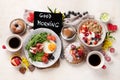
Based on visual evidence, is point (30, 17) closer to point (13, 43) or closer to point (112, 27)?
point (13, 43)

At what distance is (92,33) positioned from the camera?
1.43 metres

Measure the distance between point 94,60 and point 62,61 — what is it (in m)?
0.13

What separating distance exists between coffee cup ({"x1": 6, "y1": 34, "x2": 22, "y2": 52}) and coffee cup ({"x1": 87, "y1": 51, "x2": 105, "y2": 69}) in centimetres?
29

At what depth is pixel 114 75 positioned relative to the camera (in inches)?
56.1

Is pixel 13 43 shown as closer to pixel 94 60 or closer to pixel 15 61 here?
pixel 15 61

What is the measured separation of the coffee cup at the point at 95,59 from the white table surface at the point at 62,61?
3 centimetres

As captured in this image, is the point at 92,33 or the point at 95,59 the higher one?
the point at 92,33

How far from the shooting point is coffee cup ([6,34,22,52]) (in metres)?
1.45

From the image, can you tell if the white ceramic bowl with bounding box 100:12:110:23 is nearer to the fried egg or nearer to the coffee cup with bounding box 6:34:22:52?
the fried egg

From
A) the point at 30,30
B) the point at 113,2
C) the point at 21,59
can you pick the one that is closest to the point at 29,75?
the point at 21,59

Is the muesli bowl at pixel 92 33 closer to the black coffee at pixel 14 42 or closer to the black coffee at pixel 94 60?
the black coffee at pixel 94 60

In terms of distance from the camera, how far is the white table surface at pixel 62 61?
1.43 metres

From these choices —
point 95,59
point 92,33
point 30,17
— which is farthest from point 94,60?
point 30,17

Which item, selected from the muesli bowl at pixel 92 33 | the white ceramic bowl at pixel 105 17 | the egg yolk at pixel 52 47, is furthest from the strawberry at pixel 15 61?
the white ceramic bowl at pixel 105 17
